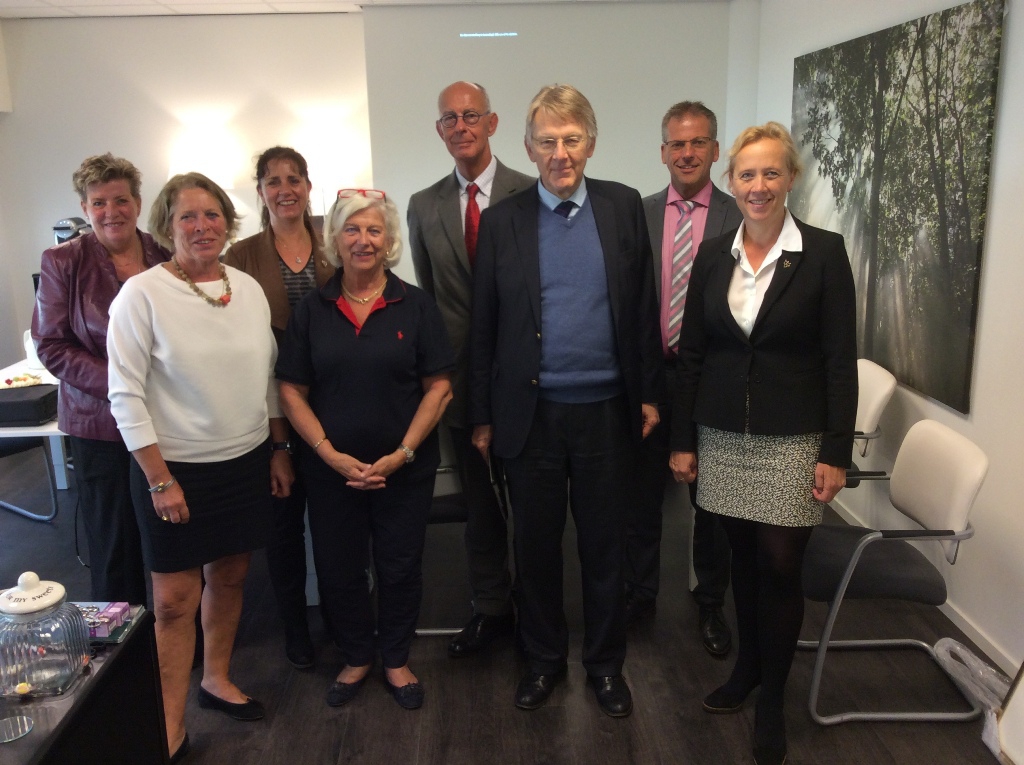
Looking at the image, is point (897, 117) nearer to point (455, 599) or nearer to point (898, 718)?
point (898, 718)

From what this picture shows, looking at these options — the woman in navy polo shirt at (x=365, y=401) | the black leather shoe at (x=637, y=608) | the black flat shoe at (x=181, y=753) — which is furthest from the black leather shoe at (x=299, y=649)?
the black leather shoe at (x=637, y=608)

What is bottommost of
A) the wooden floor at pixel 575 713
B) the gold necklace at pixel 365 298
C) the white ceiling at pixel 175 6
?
the wooden floor at pixel 575 713

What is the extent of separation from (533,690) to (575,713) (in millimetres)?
141

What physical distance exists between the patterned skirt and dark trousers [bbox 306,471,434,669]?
854 mm

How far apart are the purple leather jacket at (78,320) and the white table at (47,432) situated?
802mm

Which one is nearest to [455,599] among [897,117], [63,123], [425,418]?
[425,418]

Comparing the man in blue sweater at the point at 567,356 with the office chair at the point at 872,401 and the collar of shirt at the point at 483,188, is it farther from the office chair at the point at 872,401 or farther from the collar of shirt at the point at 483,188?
the office chair at the point at 872,401

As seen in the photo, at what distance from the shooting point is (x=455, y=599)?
10.3ft

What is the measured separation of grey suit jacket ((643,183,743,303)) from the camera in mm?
2594

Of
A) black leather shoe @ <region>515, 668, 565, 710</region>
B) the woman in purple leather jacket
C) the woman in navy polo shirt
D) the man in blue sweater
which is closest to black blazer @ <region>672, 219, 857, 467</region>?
the man in blue sweater

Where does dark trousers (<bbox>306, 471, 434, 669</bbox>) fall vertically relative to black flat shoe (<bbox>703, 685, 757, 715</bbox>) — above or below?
above

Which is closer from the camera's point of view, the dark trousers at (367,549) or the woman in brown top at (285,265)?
the dark trousers at (367,549)

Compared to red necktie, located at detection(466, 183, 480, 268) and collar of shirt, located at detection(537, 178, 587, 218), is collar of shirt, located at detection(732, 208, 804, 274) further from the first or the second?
red necktie, located at detection(466, 183, 480, 268)

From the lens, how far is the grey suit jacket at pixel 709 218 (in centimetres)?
259
